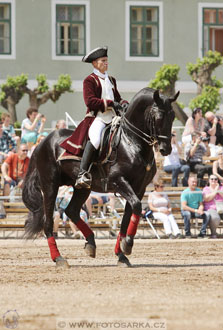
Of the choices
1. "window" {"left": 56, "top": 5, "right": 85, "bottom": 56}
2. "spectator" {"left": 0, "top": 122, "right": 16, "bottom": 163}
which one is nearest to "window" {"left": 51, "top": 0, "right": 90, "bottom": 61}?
"window" {"left": 56, "top": 5, "right": 85, "bottom": 56}

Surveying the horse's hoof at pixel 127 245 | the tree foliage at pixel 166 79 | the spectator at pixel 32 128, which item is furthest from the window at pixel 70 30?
the horse's hoof at pixel 127 245

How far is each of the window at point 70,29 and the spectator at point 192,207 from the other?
42.1 ft

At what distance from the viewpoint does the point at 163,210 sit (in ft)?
60.9

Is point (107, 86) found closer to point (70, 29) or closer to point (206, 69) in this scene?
point (206, 69)

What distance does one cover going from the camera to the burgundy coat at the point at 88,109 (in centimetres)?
1180

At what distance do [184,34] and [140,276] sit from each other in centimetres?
2189

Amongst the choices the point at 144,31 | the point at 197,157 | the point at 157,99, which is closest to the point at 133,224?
the point at 157,99

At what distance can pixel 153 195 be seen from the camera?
1877cm

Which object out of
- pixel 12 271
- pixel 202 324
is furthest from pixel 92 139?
pixel 202 324

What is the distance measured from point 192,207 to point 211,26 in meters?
13.9

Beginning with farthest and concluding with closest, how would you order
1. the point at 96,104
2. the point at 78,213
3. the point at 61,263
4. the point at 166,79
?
the point at 166,79 → the point at 78,213 → the point at 61,263 → the point at 96,104

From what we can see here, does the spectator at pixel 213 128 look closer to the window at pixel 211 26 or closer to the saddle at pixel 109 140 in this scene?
the window at pixel 211 26

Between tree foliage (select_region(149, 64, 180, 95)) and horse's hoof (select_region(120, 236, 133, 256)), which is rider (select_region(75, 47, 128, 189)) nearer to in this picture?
horse's hoof (select_region(120, 236, 133, 256))

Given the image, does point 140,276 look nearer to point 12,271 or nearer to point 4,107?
point 12,271
